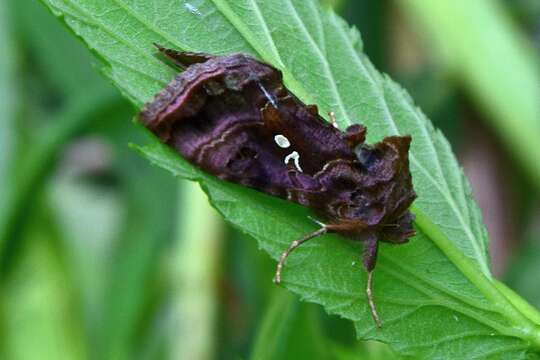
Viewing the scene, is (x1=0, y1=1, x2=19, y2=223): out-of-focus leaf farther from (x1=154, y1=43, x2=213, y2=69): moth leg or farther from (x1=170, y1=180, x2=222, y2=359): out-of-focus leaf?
(x1=154, y1=43, x2=213, y2=69): moth leg

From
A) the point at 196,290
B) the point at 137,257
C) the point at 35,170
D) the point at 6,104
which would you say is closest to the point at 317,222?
the point at 196,290

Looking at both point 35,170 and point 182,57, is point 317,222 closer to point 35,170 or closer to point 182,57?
point 182,57

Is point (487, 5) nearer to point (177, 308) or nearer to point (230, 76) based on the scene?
point (177, 308)

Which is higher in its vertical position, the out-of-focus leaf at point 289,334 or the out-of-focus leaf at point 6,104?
the out-of-focus leaf at point 6,104

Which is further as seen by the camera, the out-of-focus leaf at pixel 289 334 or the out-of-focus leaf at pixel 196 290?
the out-of-focus leaf at pixel 196 290

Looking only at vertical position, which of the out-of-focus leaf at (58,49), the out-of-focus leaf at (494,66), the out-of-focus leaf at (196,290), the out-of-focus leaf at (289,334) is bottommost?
the out-of-focus leaf at (494,66)

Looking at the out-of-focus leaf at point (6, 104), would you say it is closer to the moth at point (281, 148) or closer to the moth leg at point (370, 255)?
the moth at point (281, 148)

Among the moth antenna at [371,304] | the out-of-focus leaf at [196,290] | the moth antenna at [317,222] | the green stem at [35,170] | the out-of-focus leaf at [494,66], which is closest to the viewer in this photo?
the moth antenna at [371,304]

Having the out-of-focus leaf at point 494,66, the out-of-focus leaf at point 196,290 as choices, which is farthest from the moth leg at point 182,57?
the out-of-focus leaf at point 494,66
